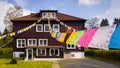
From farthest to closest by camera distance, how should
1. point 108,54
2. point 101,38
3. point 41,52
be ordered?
point 41,52
point 108,54
point 101,38

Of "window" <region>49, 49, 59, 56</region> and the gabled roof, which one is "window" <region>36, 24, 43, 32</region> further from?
"window" <region>49, 49, 59, 56</region>

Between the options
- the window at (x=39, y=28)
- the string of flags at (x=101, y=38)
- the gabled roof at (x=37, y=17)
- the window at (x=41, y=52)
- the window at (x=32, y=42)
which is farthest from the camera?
the window at (x=39, y=28)

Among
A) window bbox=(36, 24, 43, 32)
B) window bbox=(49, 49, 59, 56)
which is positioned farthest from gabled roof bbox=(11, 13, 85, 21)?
window bbox=(49, 49, 59, 56)

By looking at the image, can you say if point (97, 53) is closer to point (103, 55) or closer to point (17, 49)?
point (103, 55)

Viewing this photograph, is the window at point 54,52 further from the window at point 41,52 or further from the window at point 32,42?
the window at point 32,42

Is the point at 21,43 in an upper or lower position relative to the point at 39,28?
lower

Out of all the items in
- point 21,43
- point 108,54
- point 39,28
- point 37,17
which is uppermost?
point 37,17

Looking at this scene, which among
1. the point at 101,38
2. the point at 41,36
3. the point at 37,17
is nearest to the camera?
the point at 101,38

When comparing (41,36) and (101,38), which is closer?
(101,38)

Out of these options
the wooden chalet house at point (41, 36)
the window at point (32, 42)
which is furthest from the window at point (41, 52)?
the window at point (32, 42)

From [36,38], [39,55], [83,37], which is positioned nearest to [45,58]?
[39,55]

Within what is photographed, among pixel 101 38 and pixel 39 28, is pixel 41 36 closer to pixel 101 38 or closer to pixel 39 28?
pixel 39 28

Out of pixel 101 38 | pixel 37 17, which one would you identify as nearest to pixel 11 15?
pixel 37 17

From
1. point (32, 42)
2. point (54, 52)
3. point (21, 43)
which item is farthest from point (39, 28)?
point (54, 52)
